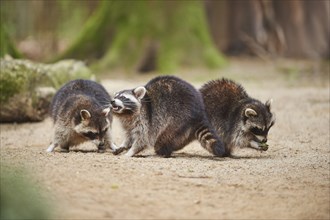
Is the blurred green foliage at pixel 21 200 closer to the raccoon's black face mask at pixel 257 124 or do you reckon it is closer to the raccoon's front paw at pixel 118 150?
the raccoon's front paw at pixel 118 150

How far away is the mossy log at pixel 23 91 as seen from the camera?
1354 centimetres

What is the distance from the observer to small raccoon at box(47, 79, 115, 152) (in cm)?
991

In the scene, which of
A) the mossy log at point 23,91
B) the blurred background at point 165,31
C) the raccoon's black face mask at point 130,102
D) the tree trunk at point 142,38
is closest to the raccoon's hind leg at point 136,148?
the raccoon's black face mask at point 130,102

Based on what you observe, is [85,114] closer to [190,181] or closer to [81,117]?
[81,117]

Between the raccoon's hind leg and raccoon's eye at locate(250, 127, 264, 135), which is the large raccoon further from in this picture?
raccoon's eye at locate(250, 127, 264, 135)

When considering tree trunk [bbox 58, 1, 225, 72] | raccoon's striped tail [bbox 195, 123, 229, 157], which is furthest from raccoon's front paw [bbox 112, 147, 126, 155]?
tree trunk [bbox 58, 1, 225, 72]

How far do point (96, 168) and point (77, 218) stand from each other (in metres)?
1.74

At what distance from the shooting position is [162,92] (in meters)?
9.76

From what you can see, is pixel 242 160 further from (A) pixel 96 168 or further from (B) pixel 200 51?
(B) pixel 200 51

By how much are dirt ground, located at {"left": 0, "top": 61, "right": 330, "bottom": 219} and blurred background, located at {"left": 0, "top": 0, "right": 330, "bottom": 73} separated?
26.7ft

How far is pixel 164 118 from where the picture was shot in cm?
962

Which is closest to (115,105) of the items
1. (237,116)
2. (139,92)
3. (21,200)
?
(139,92)

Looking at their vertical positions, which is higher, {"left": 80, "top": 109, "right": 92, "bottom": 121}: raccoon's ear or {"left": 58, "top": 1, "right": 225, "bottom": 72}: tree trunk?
{"left": 58, "top": 1, "right": 225, "bottom": 72}: tree trunk

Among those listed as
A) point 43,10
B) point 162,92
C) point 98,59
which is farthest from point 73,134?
point 43,10
